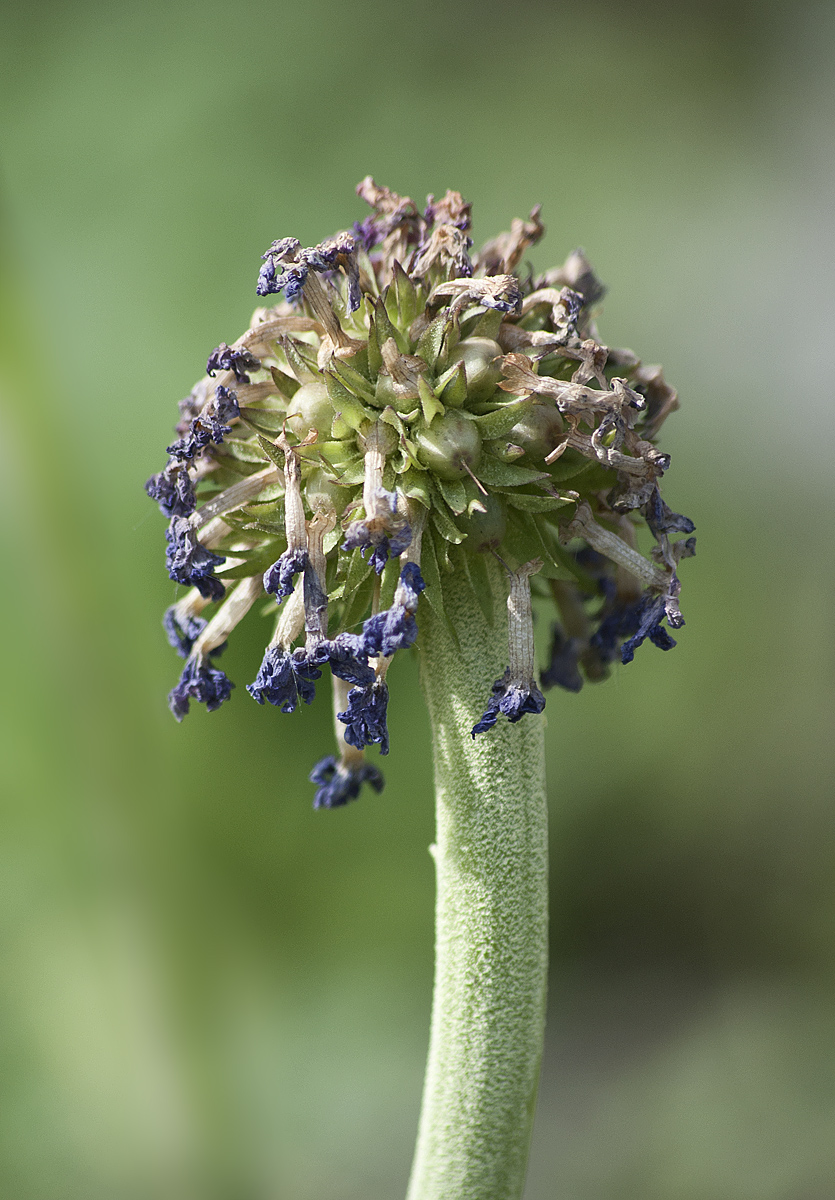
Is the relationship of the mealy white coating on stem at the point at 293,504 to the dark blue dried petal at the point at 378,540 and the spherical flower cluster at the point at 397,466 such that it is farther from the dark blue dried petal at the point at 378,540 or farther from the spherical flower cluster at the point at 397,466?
the dark blue dried petal at the point at 378,540

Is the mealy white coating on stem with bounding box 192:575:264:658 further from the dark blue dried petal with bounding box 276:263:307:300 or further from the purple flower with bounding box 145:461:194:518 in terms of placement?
the dark blue dried petal with bounding box 276:263:307:300

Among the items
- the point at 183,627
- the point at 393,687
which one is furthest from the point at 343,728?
the point at 393,687

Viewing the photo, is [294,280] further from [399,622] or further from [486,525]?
[399,622]

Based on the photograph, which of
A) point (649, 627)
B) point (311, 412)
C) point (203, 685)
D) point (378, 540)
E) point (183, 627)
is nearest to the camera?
point (378, 540)

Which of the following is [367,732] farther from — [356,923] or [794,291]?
[794,291]

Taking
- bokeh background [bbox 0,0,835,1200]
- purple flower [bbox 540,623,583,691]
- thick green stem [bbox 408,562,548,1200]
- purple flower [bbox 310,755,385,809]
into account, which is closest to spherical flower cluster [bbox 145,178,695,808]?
thick green stem [bbox 408,562,548,1200]

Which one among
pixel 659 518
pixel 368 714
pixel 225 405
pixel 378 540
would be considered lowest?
pixel 368 714

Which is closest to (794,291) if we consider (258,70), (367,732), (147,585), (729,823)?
Result: (729,823)

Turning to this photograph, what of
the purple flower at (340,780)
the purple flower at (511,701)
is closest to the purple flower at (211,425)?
the purple flower at (511,701)
